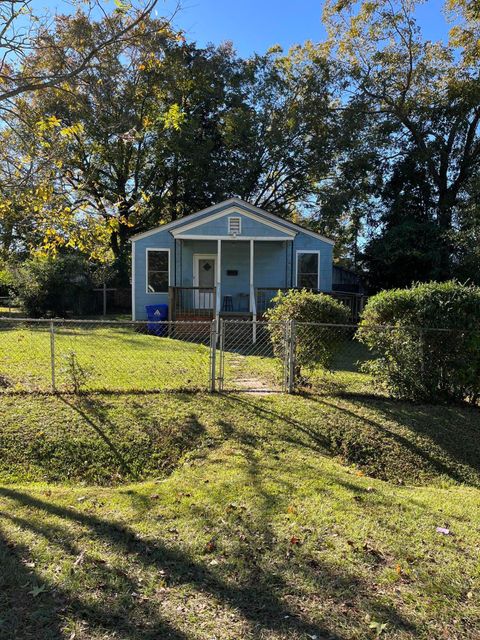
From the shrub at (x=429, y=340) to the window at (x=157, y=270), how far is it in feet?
36.8

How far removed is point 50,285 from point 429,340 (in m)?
15.8

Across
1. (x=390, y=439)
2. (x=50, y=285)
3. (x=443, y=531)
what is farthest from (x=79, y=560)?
(x=50, y=285)

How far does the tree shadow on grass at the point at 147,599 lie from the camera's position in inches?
97.1

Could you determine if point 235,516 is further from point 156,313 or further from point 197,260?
point 197,260

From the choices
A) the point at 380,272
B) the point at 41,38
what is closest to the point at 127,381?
the point at 41,38

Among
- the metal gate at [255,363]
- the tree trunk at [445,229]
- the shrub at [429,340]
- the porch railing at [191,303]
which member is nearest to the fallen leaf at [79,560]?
the metal gate at [255,363]

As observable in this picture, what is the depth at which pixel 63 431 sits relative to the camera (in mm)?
5598

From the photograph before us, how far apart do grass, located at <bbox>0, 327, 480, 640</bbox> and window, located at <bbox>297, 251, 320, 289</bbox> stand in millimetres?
10273

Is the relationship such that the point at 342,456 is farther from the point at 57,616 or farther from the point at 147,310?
the point at 147,310

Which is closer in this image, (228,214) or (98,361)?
(98,361)

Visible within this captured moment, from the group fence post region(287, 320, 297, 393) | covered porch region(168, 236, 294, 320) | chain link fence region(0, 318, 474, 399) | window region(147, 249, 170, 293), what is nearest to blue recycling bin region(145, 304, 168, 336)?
window region(147, 249, 170, 293)

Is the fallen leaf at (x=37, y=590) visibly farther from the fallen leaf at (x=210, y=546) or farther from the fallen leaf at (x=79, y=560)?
the fallen leaf at (x=210, y=546)

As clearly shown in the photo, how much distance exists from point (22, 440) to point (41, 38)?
5.03 meters

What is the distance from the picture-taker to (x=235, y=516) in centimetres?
378
